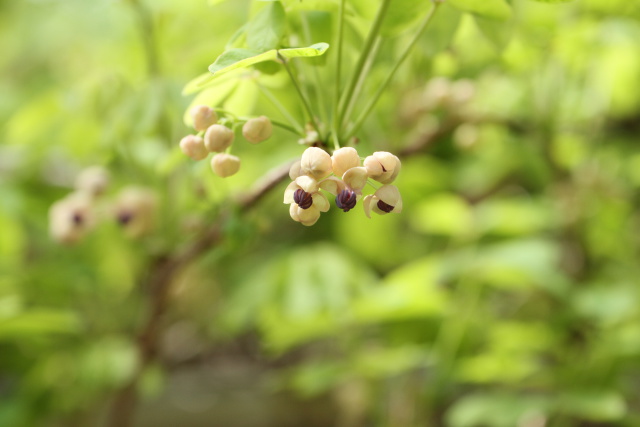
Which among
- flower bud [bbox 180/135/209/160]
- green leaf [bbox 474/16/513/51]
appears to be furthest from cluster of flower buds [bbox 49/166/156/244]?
green leaf [bbox 474/16/513/51]

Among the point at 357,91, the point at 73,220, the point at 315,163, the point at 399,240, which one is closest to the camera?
the point at 315,163

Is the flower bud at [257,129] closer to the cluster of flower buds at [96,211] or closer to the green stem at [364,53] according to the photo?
the green stem at [364,53]

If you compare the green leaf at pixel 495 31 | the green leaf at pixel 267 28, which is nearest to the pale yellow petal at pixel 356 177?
the green leaf at pixel 267 28

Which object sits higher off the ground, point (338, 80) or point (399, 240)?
point (338, 80)

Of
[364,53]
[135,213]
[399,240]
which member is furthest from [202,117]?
[399,240]

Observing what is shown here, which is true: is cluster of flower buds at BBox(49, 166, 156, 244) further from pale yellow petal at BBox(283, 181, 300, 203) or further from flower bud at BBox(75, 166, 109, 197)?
pale yellow petal at BBox(283, 181, 300, 203)

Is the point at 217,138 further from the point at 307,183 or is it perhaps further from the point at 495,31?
the point at 495,31
